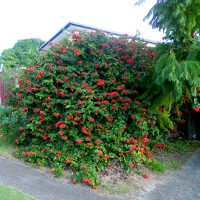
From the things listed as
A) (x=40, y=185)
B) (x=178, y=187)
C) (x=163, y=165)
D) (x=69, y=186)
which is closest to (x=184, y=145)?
(x=163, y=165)

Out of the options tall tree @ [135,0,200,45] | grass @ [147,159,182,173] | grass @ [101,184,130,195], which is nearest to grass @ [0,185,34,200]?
grass @ [101,184,130,195]

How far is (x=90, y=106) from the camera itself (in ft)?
13.7

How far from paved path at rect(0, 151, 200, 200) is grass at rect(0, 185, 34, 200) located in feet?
0.45

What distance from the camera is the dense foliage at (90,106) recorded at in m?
4.28

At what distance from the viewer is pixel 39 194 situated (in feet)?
11.4

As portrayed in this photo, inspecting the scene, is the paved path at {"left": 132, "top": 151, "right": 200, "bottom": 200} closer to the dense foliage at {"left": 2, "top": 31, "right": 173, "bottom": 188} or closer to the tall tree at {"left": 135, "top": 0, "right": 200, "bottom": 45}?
the dense foliage at {"left": 2, "top": 31, "right": 173, "bottom": 188}

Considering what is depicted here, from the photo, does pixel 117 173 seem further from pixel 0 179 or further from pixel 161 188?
pixel 0 179

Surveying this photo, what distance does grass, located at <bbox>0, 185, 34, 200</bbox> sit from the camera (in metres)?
3.18

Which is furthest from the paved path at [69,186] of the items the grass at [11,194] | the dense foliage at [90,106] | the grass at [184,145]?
the grass at [184,145]

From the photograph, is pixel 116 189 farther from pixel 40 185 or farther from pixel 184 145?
pixel 184 145

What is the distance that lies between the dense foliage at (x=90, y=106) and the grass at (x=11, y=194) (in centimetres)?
97

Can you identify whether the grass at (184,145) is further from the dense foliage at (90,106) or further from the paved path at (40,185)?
the paved path at (40,185)

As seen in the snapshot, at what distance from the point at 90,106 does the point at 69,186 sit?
1527 mm

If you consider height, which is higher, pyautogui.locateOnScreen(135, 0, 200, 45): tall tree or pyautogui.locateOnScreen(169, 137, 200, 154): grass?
pyautogui.locateOnScreen(135, 0, 200, 45): tall tree
